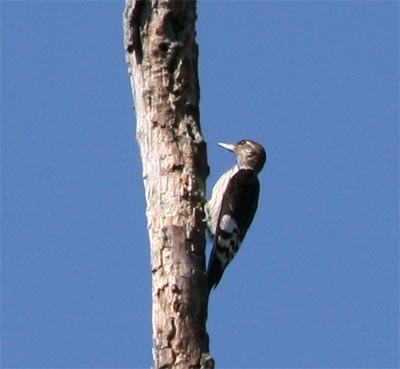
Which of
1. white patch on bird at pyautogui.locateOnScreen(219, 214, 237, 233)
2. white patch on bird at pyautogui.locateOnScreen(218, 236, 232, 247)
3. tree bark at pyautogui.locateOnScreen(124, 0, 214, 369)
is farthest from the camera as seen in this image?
white patch on bird at pyautogui.locateOnScreen(219, 214, 237, 233)

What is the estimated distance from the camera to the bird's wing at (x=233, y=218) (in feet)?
26.5

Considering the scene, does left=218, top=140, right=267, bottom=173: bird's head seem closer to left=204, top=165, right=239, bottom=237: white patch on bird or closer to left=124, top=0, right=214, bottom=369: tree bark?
left=204, top=165, right=239, bottom=237: white patch on bird

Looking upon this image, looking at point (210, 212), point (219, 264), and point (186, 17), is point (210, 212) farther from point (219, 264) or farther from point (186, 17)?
point (186, 17)

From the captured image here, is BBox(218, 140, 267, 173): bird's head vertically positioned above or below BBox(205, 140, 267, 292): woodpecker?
above

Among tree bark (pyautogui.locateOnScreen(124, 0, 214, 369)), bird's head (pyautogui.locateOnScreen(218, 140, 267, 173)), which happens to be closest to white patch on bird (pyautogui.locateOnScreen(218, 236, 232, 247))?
tree bark (pyautogui.locateOnScreen(124, 0, 214, 369))

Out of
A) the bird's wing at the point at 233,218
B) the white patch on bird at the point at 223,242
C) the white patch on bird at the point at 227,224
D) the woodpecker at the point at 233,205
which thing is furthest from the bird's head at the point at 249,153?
the white patch on bird at the point at 223,242

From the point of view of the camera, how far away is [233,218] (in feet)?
28.7

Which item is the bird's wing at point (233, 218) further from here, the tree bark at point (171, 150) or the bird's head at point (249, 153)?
the tree bark at point (171, 150)

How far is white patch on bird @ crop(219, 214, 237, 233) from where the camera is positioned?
8.51 meters

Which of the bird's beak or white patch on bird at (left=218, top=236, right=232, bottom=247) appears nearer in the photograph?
white patch on bird at (left=218, top=236, right=232, bottom=247)

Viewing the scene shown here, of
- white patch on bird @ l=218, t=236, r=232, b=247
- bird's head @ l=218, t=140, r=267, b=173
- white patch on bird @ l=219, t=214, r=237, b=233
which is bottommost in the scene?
white patch on bird @ l=218, t=236, r=232, b=247

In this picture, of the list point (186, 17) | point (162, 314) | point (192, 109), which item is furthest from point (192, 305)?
point (186, 17)

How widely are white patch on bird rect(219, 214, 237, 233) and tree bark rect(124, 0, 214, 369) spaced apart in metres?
0.63

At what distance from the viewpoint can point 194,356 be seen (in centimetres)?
716
